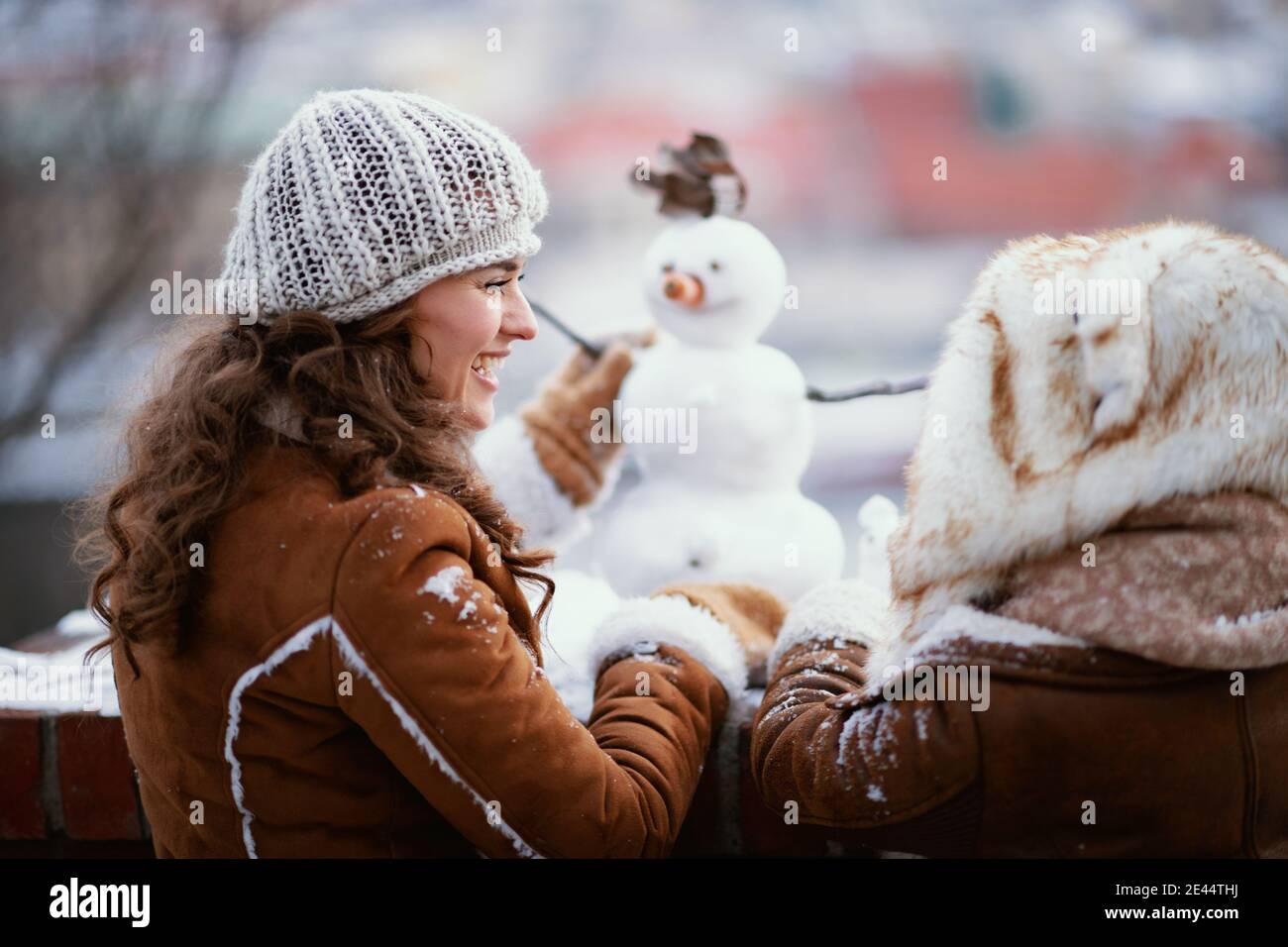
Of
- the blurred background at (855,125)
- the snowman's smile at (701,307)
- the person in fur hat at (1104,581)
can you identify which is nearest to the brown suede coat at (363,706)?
the person in fur hat at (1104,581)

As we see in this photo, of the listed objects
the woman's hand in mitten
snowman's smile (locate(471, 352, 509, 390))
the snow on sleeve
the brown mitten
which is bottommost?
the brown mitten

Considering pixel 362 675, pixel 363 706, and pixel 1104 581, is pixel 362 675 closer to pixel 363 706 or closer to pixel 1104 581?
pixel 363 706

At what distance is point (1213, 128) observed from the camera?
5973 millimetres

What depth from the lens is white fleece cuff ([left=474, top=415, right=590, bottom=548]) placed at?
1799mm

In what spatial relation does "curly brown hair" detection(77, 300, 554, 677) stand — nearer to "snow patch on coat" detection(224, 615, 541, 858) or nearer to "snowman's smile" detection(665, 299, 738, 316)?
"snow patch on coat" detection(224, 615, 541, 858)

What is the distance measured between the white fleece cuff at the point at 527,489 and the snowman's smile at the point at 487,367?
1.53 feet

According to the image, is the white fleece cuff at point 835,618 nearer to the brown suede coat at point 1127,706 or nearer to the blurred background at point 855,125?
the brown suede coat at point 1127,706

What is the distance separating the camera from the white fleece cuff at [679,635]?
137 cm

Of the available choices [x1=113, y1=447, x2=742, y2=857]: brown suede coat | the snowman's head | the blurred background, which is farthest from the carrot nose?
the blurred background

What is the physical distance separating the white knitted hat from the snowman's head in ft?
1.87

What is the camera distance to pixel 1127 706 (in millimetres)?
1018

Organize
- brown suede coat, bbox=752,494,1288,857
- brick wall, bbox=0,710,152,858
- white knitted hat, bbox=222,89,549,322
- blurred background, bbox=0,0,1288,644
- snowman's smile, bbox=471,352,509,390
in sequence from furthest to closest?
blurred background, bbox=0,0,1288,644 → brick wall, bbox=0,710,152,858 → snowman's smile, bbox=471,352,509,390 → white knitted hat, bbox=222,89,549,322 → brown suede coat, bbox=752,494,1288,857

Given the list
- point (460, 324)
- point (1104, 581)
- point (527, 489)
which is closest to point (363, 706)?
point (460, 324)

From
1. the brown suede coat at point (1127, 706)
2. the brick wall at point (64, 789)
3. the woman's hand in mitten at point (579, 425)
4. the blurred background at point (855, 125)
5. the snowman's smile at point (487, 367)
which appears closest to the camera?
the brown suede coat at point (1127, 706)
